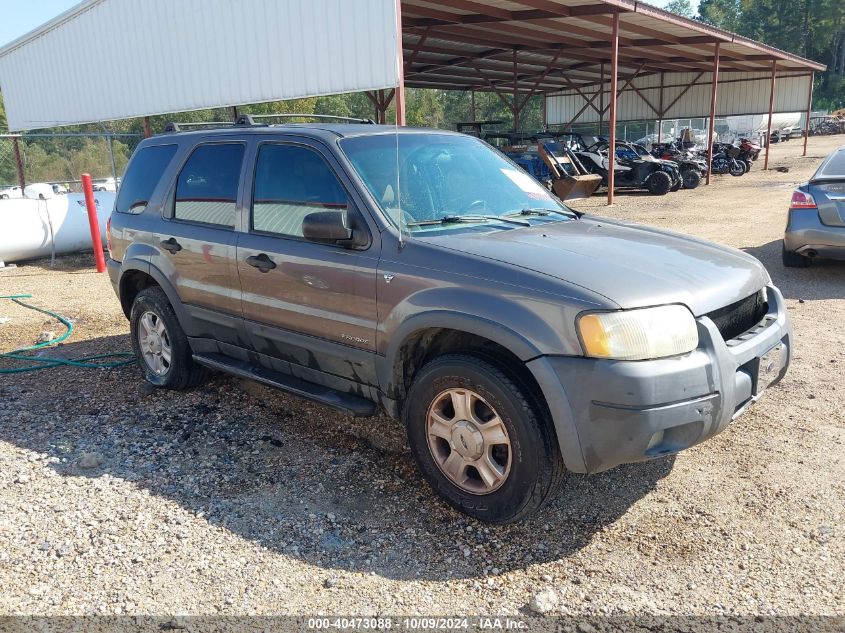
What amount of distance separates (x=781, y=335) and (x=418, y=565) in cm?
219

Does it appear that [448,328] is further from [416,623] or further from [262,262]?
[262,262]

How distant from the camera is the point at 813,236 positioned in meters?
7.72

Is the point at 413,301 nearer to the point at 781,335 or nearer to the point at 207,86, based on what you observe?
the point at 781,335

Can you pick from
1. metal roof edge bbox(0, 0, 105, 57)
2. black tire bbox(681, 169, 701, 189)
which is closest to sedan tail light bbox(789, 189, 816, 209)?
black tire bbox(681, 169, 701, 189)

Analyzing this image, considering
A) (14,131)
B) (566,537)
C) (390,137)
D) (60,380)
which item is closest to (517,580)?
(566,537)

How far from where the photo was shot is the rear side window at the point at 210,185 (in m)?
4.33

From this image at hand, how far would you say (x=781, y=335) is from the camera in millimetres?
3508

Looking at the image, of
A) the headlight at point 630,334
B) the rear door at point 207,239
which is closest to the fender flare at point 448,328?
the headlight at point 630,334

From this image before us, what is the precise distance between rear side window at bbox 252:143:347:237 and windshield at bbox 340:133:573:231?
203mm

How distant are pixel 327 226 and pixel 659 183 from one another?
57.6 feet

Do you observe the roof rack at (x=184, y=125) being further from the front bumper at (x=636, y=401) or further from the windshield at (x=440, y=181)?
the front bumper at (x=636, y=401)

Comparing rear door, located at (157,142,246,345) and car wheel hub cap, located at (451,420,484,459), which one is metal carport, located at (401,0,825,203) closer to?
rear door, located at (157,142,246,345)

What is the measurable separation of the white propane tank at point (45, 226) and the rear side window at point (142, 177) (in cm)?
640

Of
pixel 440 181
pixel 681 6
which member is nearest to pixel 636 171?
pixel 440 181
